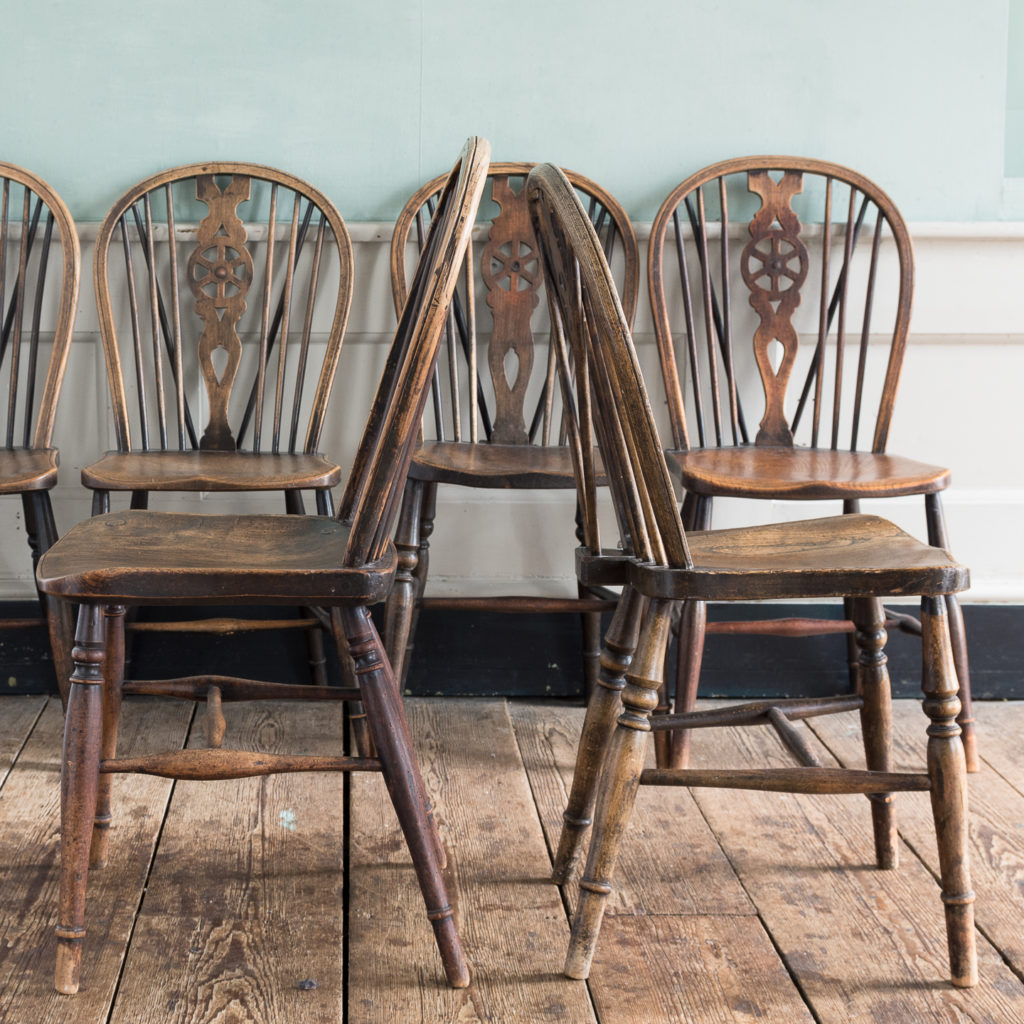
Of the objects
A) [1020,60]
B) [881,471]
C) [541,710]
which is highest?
[1020,60]

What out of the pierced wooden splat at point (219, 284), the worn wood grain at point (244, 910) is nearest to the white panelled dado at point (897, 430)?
the pierced wooden splat at point (219, 284)

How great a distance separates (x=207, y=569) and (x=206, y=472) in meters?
0.63

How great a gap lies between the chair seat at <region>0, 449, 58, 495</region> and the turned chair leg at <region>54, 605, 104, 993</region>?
59 cm

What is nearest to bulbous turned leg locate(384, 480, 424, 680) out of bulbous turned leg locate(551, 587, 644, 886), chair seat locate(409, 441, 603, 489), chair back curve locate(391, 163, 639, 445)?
chair seat locate(409, 441, 603, 489)

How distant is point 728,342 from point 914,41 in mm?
693

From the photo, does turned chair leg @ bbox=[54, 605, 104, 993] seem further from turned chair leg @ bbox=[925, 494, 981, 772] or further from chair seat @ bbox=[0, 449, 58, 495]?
turned chair leg @ bbox=[925, 494, 981, 772]

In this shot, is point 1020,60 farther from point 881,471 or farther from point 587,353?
point 587,353

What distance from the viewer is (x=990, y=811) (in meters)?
1.64

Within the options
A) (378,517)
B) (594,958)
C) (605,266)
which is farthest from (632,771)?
(605,266)

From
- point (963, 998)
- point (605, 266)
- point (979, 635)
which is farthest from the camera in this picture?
point (979, 635)

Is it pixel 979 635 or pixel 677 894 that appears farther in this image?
pixel 979 635

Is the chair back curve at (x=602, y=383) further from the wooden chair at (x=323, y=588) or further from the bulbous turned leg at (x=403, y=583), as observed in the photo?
the bulbous turned leg at (x=403, y=583)

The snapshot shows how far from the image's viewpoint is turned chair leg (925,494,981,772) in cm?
183

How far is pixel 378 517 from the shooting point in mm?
1134
